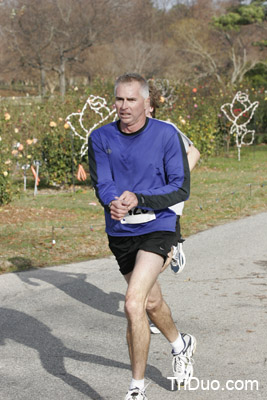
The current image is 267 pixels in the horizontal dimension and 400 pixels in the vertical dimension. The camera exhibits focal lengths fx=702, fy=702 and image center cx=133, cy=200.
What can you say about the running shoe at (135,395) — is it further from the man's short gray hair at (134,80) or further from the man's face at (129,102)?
the man's short gray hair at (134,80)

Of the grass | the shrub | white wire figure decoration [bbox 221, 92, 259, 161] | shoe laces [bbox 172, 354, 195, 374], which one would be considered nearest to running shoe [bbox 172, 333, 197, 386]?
shoe laces [bbox 172, 354, 195, 374]

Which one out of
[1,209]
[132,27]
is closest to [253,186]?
[1,209]

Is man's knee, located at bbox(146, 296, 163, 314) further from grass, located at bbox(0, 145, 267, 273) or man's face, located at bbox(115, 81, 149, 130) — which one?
grass, located at bbox(0, 145, 267, 273)

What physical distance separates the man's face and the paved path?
5.26 feet

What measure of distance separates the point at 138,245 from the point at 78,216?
7170 millimetres

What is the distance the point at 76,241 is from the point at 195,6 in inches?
2966

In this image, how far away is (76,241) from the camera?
8.88 meters

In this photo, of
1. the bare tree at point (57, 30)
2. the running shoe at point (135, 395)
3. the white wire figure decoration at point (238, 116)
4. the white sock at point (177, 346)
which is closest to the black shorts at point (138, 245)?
the white sock at point (177, 346)

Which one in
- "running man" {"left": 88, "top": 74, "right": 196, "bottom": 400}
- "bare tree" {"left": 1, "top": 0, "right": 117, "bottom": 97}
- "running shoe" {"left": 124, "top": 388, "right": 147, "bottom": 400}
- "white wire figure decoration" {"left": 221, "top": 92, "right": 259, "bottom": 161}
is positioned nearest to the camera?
"running shoe" {"left": 124, "top": 388, "right": 147, "bottom": 400}

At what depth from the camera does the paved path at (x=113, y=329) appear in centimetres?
426

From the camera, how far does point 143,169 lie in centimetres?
395

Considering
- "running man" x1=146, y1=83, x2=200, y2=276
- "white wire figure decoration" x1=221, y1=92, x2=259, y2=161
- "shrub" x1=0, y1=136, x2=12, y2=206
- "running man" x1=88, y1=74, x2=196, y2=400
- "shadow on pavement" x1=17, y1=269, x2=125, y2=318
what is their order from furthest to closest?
1. "white wire figure decoration" x1=221, y1=92, x2=259, y2=161
2. "shrub" x1=0, y1=136, x2=12, y2=206
3. "shadow on pavement" x1=17, y1=269, x2=125, y2=318
4. "running man" x1=146, y1=83, x2=200, y2=276
5. "running man" x1=88, y1=74, x2=196, y2=400

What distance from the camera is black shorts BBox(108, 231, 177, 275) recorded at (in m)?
3.98

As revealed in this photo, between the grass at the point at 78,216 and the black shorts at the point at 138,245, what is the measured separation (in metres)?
3.71
